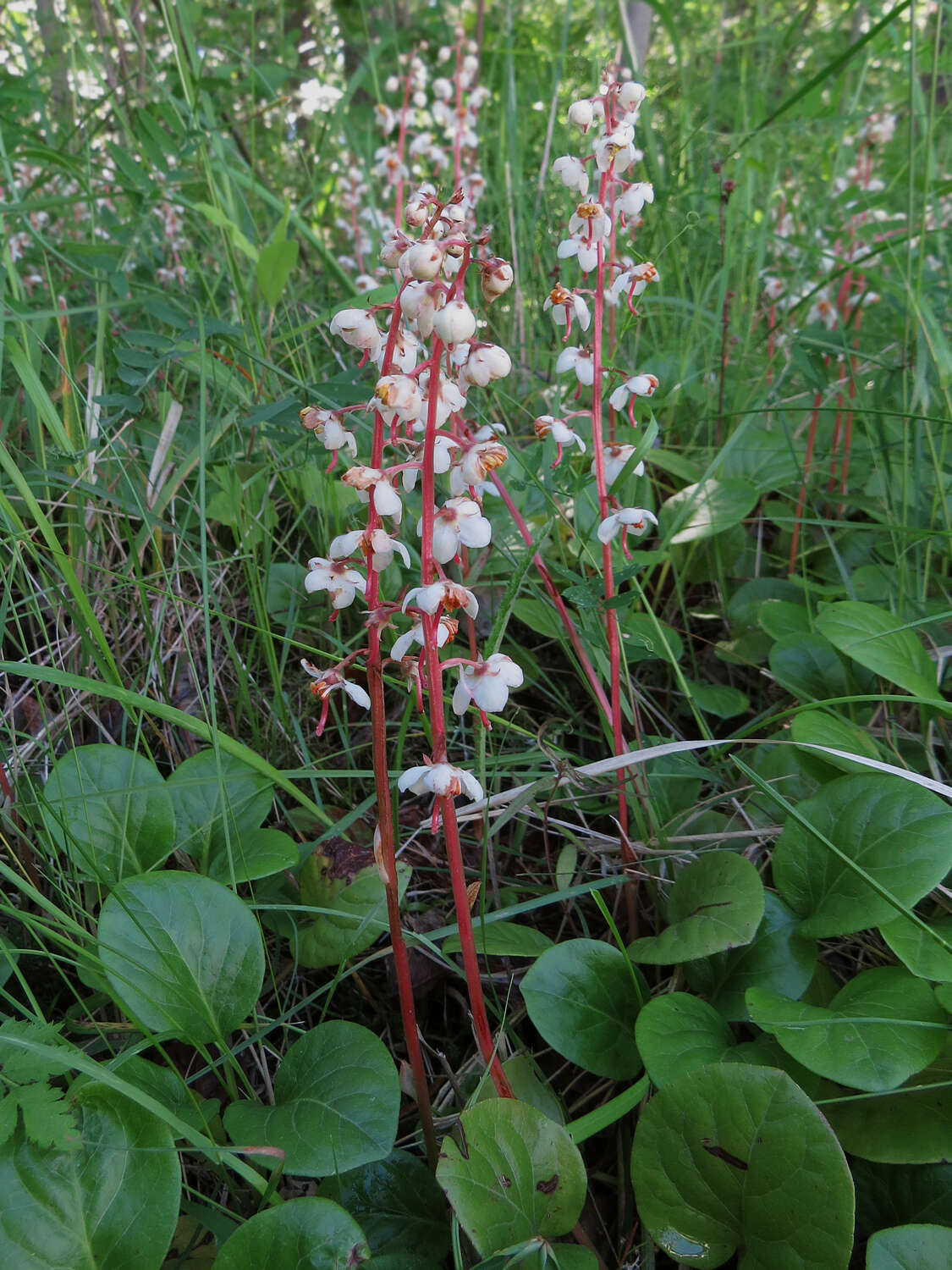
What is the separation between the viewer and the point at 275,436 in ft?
4.45

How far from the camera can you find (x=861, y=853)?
3.01 ft

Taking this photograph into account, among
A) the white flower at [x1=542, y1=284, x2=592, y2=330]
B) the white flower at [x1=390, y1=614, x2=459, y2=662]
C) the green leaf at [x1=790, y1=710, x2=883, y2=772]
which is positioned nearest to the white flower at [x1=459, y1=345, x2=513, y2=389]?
the white flower at [x1=390, y1=614, x2=459, y2=662]

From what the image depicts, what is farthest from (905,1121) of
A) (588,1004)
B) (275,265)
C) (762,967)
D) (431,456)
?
(275,265)

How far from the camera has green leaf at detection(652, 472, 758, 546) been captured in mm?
1429

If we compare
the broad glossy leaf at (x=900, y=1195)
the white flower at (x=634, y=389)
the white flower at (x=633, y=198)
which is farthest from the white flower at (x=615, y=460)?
the broad glossy leaf at (x=900, y=1195)

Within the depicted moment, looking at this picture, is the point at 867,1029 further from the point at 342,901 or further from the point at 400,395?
the point at 400,395

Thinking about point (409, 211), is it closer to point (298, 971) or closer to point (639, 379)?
point (639, 379)

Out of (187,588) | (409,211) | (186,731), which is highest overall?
(409,211)

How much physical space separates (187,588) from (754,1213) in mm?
1183

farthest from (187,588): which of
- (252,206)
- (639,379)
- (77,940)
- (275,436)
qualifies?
(252,206)

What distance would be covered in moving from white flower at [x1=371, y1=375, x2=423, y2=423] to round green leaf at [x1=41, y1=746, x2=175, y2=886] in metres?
0.56

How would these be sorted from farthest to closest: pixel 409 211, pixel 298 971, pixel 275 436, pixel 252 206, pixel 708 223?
pixel 252 206
pixel 708 223
pixel 275 436
pixel 298 971
pixel 409 211

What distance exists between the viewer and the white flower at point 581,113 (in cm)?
101

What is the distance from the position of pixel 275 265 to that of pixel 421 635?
82cm
